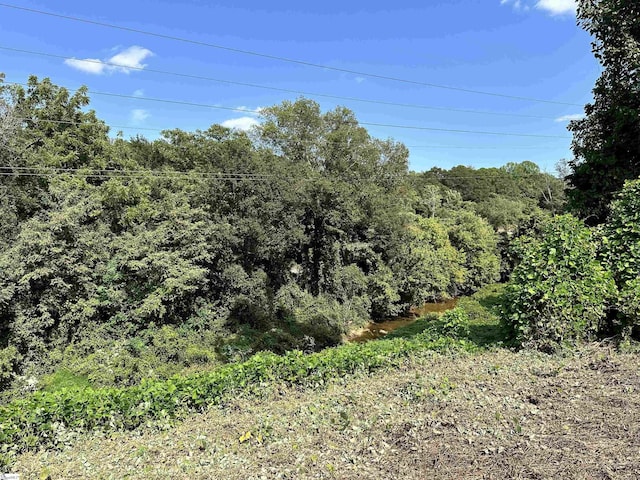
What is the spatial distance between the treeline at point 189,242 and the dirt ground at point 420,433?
812 cm

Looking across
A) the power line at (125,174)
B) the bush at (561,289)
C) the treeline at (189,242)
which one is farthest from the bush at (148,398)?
the power line at (125,174)

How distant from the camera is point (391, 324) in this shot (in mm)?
21328

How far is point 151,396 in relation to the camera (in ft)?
21.4

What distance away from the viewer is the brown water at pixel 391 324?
63.4ft

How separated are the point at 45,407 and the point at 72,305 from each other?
335 inches

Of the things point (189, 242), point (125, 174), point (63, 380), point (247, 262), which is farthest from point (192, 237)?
point (63, 380)

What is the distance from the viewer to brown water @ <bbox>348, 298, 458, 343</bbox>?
63.4 feet

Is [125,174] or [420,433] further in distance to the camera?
[125,174]

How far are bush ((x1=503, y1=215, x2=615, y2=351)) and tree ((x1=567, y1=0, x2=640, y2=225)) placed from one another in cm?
271

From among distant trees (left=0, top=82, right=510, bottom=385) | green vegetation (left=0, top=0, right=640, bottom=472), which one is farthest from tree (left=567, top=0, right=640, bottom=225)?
distant trees (left=0, top=82, right=510, bottom=385)

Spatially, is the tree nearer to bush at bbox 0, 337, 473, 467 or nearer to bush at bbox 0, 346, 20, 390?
bush at bbox 0, 337, 473, 467

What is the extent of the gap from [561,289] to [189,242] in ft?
41.7

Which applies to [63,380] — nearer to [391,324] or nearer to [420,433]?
[420,433]

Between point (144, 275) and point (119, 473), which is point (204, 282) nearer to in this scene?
point (144, 275)
